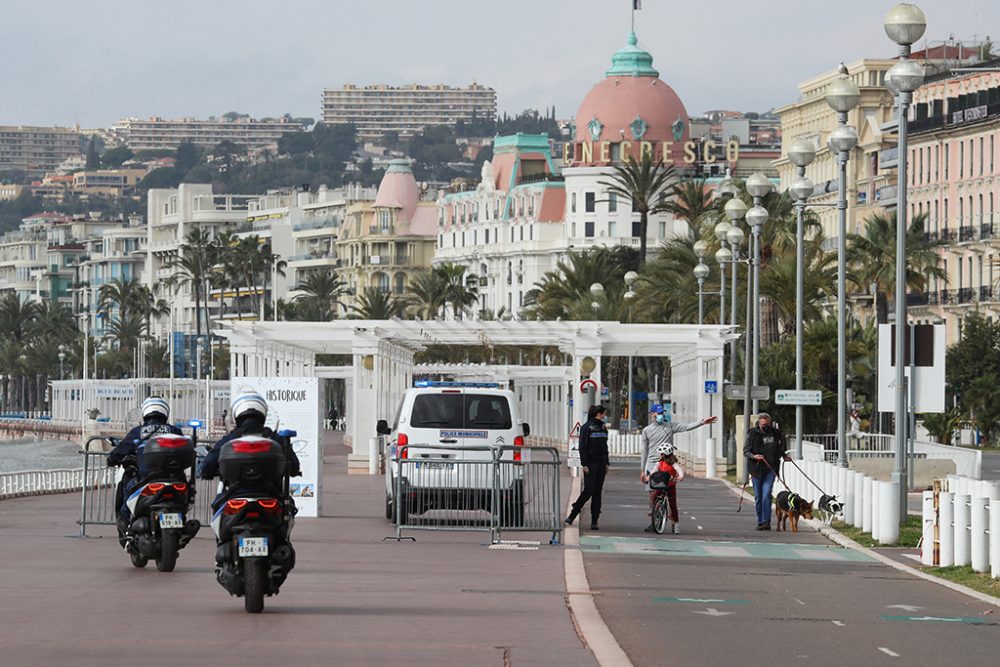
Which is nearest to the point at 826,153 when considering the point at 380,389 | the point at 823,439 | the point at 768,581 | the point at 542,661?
the point at 823,439

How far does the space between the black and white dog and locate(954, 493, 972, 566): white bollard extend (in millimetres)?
7591

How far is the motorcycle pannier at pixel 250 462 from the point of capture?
50.5 ft

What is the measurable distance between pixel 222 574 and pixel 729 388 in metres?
32.3

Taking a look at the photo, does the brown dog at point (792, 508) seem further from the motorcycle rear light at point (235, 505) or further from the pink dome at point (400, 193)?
the pink dome at point (400, 193)

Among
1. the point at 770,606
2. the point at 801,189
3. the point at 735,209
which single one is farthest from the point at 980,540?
the point at 735,209

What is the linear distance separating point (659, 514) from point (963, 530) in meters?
6.21

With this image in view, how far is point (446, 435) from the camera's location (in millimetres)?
28391

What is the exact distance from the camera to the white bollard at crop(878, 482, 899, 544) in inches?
1020

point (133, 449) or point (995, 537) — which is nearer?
point (133, 449)

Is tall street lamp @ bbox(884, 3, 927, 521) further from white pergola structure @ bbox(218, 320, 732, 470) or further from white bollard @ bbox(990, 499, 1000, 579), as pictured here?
white pergola structure @ bbox(218, 320, 732, 470)

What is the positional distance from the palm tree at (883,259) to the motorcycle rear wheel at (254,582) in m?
62.8

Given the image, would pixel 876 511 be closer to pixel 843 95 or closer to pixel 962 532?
pixel 962 532

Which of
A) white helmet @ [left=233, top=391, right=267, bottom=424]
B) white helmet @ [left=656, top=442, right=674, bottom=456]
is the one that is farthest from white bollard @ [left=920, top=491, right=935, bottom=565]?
white helmet @ [left=233, top=391, right=267, bottom=424]

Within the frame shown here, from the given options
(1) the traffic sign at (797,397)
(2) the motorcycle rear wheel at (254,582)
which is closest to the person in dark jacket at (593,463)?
(1) the traffic sign at (797,397)
